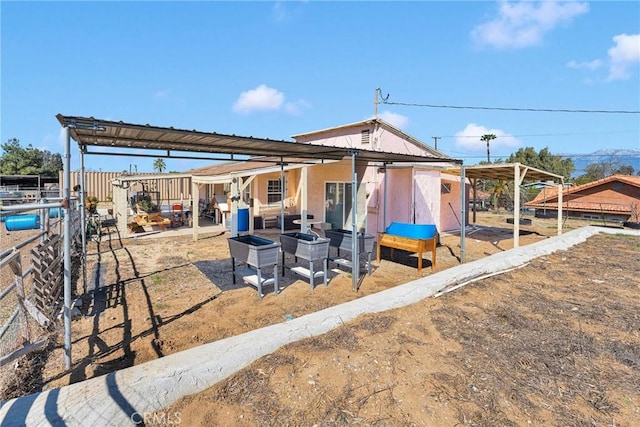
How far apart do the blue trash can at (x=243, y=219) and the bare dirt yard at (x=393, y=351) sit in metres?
5.88

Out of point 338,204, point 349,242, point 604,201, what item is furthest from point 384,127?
point 604,201

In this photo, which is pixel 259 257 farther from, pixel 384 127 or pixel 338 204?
pixel 384 127

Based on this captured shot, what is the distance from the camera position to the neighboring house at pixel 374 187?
11391mm

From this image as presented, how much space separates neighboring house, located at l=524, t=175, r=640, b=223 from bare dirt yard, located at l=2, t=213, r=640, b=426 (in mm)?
19503

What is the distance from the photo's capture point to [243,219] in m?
13.0

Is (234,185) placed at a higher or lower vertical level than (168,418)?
higher

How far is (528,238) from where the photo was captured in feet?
41.1

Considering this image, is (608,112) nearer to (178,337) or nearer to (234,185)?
(234,185)

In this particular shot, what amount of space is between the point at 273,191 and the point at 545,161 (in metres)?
31.4

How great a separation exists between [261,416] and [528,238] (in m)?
12.9

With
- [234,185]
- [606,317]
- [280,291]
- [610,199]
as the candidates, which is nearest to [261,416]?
[280,291]

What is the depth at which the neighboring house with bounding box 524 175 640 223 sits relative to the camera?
21578 millimetres

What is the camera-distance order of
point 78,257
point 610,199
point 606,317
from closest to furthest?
point 606,317, point 78,257, point 610,199
